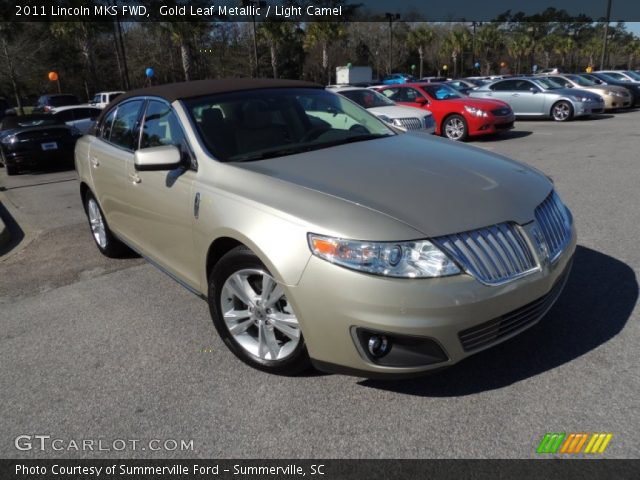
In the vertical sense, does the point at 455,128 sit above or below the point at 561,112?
above

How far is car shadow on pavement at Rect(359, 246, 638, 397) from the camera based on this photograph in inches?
108

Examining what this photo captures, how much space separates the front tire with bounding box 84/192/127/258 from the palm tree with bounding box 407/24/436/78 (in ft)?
228

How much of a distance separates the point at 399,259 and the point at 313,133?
5.63 ft

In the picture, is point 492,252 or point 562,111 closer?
point 492,252

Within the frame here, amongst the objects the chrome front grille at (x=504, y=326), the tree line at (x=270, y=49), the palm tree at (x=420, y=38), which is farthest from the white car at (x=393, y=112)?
the palm tree at (x=420, y=38)

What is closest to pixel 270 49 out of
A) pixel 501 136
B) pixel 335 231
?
pixel 501 136

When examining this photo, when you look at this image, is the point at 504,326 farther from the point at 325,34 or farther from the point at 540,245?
the point at 325,34

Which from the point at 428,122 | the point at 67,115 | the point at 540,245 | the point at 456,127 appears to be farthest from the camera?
the point at 67,115

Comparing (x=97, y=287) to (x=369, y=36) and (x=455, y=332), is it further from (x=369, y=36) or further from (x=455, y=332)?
(x=369, y=36)

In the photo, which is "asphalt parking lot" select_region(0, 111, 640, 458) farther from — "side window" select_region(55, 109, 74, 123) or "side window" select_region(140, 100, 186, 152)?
"side window" select_region(55, 109, 74, 123)

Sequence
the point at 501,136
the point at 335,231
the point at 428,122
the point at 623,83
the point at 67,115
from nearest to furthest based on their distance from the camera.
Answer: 1. the point at 335,231
2. the point at 428,122
3. the point at 501,136
4. the point at 67,115
5. the point at 623,83

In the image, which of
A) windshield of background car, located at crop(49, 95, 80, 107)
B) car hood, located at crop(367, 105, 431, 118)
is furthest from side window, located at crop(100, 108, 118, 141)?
windshield of background car, located at crop(49, 95, 80, 107)

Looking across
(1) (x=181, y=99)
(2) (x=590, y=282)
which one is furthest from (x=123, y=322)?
(2) (x=590, y=282)

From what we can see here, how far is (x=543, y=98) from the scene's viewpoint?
16.7 metres
